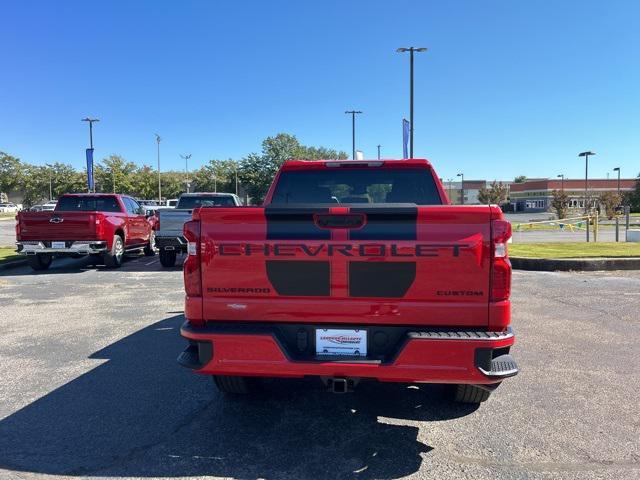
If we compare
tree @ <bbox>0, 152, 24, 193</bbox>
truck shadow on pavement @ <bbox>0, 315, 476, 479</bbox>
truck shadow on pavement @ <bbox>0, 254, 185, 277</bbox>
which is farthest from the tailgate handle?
tree @ <bbox>0, 152, 24, 193</bbox>

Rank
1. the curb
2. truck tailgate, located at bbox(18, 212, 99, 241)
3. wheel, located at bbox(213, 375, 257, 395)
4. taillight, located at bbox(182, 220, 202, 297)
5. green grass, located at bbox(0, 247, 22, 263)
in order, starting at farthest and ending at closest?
green grass, located at bbox(0, 247, 22, 263) < the curb < truck tailgate, located at bbox(18, 212, 99, 241) < wheel, located at bbox(213, 375, 257, 395) < taillight, located at bbox(182, 220, 202, 297)

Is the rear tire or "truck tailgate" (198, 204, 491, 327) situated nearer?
"truck tailgate" (198, 204, 491, 327)

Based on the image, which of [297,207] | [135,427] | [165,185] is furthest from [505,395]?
[165,185]

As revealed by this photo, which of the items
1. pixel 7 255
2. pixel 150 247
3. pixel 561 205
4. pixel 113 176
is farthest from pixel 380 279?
pixel 113 176

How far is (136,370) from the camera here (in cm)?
497

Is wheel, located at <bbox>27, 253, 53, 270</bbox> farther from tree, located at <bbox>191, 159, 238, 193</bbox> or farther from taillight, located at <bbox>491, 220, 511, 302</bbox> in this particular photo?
tree, located at <bbox>191, 159, 238, 193</bbox>

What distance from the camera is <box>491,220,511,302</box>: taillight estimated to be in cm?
311

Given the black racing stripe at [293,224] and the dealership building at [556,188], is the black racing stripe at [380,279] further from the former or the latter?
the dealership building at [556,188]

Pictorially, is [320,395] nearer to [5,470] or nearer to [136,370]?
[136,370]

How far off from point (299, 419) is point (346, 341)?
1.00 meters

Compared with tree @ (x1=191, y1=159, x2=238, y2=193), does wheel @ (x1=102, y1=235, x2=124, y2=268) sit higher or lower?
lower

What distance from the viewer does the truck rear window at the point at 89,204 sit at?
13.7 metres

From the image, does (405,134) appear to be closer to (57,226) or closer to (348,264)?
(57,226)

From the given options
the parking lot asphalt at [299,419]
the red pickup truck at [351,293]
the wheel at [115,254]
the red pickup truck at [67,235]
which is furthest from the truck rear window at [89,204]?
the red pickup truck at [351,293]
